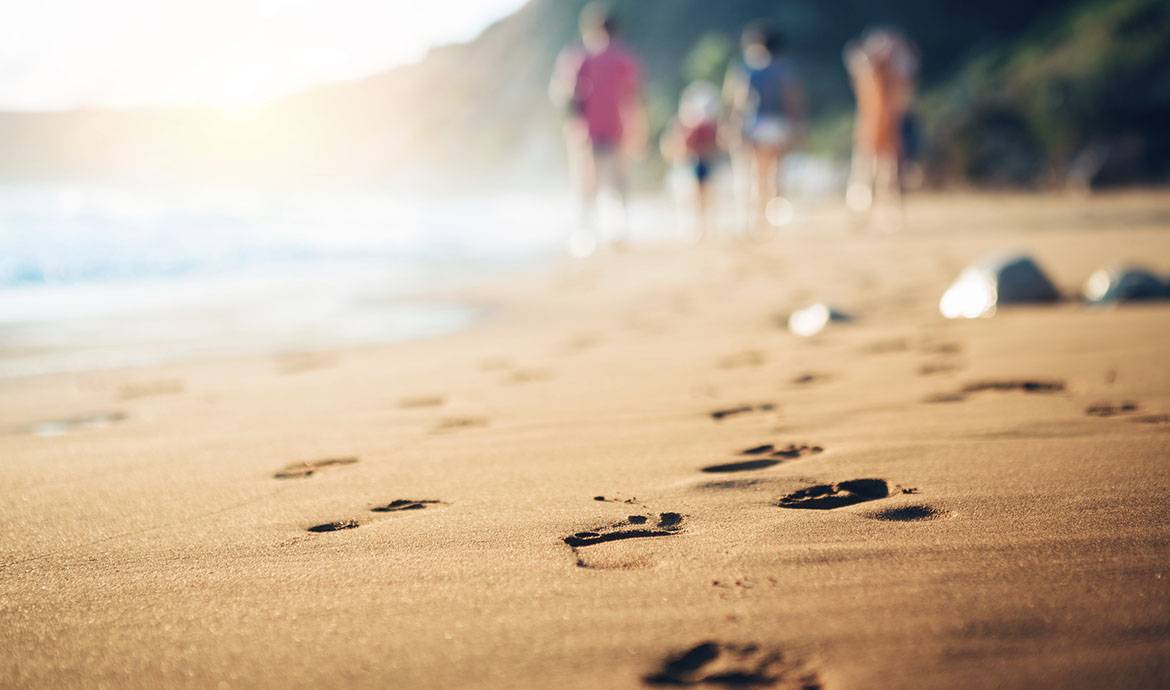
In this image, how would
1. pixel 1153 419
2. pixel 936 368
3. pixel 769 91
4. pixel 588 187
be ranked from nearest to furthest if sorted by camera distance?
1. pixel 1153 419
2. pixel 936 368
3. pixel 769 91
4. pixel 588 187

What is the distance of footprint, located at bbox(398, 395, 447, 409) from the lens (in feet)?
9.17

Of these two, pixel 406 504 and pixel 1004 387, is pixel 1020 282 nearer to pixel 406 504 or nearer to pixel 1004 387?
pixel 1004 387

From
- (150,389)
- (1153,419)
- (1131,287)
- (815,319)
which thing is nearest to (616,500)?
(1153,419)

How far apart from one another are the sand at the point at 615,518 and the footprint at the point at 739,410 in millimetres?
12

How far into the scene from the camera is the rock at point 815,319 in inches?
152

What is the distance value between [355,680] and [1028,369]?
237 cm

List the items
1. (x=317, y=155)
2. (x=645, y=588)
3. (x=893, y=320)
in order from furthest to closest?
(x=317, y=155) < (x=893, y=320) < (x=645, y=588)

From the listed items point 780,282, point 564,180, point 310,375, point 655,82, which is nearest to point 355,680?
point 310,375

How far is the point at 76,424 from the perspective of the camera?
2.78m

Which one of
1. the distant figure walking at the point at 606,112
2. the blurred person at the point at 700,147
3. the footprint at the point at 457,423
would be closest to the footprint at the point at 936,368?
the footprint at the point at 457,423

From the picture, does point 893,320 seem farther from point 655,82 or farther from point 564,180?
point 655,82

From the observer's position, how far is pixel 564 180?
39906mm

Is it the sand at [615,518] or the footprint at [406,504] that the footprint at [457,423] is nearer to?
the sand at [615,518]

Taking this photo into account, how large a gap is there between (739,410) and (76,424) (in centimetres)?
208
